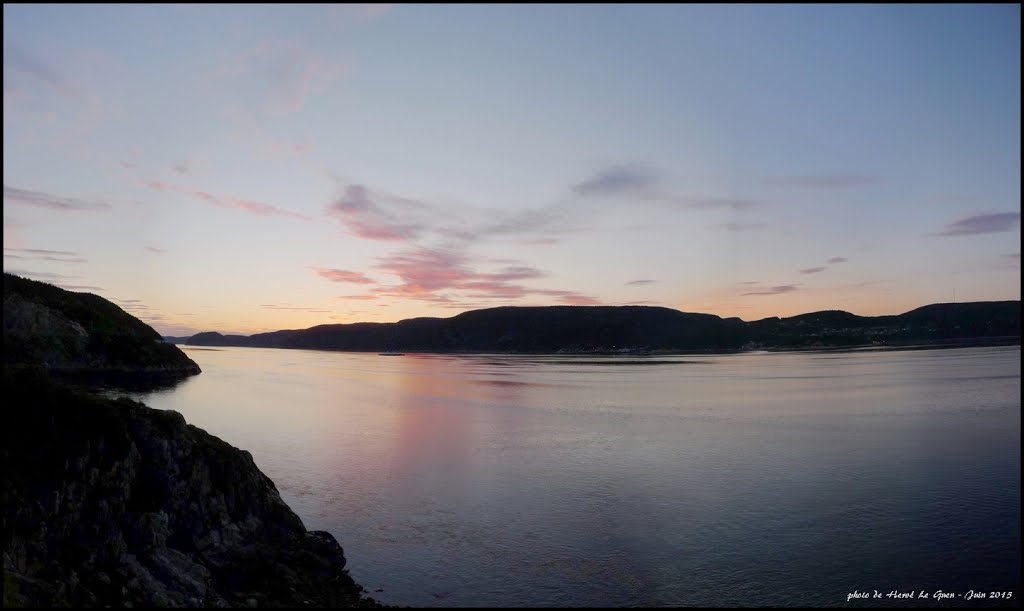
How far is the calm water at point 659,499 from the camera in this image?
1547 centimetres

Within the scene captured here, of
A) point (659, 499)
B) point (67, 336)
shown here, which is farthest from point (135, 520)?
point (67, 336)

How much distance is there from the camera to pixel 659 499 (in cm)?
2303

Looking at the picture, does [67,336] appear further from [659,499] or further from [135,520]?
[659,499]

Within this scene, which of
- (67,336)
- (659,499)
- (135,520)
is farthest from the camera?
(67,336)

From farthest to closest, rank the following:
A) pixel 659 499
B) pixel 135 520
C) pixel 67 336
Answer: pixel 67 336 < pixel 659 499 < pixel 135 520

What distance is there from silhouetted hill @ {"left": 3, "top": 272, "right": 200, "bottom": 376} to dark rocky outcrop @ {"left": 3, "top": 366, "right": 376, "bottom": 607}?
60122 mm

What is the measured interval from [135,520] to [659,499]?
57.0 ft

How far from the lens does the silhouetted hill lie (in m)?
68.8

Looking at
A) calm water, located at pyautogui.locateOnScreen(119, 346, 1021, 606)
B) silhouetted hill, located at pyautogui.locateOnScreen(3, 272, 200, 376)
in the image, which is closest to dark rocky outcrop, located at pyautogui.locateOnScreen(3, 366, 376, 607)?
calm water, located at pyautogui.locateOnScreen(119, 346, 1021, 606)

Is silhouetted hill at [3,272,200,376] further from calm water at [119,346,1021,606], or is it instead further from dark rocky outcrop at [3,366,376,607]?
dark rocky outcrop at [3,366,376,607]

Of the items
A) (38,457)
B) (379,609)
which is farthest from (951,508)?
(38,457)

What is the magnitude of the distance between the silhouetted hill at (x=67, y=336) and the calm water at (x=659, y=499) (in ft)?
107

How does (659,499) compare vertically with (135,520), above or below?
below

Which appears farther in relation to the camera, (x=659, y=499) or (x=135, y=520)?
(x=659, y=499)
